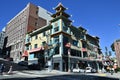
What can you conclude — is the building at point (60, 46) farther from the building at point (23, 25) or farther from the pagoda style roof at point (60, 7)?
the building at point (23, 25)

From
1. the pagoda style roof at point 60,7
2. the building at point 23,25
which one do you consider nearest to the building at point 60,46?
the pagoda style roof at point 60,7

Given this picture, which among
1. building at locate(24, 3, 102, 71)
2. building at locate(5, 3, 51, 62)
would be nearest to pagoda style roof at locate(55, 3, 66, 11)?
building at locate(24, 3, 102, 71)

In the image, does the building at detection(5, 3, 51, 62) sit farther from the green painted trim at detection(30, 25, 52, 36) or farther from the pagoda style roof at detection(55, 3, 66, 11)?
the pagoda style roof at detection(55, 3, 66, 11)

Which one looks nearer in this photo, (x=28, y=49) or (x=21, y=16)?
(x=28, y=49)

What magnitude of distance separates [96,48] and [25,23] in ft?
102

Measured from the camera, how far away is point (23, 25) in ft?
202

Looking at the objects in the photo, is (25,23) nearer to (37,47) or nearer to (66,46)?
(37,47)

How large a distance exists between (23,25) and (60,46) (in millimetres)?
28710

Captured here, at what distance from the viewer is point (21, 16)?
66125 millimetres

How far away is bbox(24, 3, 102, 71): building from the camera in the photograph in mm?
39156

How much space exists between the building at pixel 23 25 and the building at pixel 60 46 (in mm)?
7798

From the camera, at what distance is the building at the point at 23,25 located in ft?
192

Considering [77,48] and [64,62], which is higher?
[77,48]

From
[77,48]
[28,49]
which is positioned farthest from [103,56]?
[28,49]
